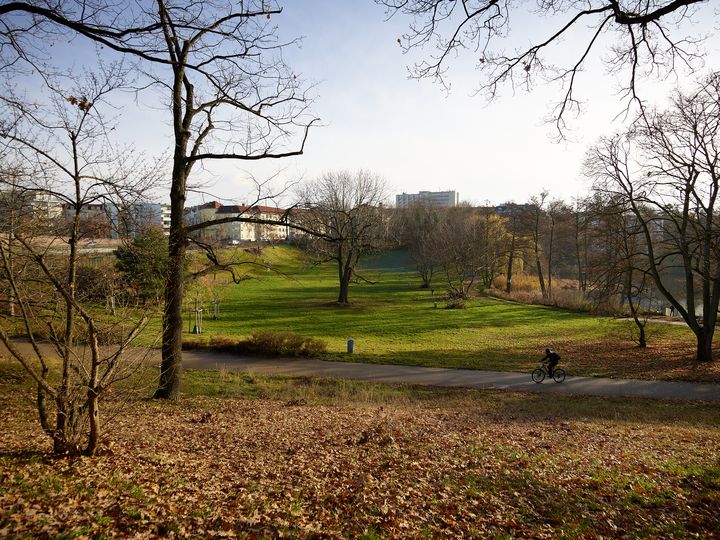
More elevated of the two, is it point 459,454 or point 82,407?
point 82,407

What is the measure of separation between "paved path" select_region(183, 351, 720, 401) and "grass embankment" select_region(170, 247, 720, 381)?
111 centimetres

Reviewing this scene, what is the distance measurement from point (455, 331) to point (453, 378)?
13553mm

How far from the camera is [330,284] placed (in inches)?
2319

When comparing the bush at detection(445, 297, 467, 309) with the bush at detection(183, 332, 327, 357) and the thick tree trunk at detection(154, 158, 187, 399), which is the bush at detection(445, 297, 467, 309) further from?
the thick tree trunk at detection(154, 158, 187, 399)

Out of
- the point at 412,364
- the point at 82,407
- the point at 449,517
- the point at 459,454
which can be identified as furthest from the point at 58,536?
the point at 412,364

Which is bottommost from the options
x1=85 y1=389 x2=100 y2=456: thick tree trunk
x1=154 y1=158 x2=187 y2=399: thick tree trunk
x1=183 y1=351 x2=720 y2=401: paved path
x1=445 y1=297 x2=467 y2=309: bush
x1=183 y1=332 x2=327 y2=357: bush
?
x1=183 y1=351 x2=720 y2=401: paved path

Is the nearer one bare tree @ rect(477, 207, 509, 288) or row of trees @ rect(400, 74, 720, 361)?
row of trees @ rect(400, 74, 720, 361)

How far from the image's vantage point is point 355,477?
6.29m

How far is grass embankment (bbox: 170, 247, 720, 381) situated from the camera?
20.8 meters

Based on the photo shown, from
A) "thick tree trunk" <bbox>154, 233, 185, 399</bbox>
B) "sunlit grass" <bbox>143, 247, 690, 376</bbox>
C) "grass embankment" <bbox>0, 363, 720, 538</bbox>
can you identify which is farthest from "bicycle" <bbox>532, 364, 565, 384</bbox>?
"thick tree trunk" <bbox>154, 233, 185, 399</bbox>

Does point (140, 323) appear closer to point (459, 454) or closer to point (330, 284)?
point (459, 454)

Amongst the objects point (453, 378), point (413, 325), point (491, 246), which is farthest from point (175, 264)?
point (491, 246)

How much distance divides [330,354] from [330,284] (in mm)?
37389

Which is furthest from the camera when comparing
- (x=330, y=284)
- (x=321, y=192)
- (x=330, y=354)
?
(x=330, y=284)
